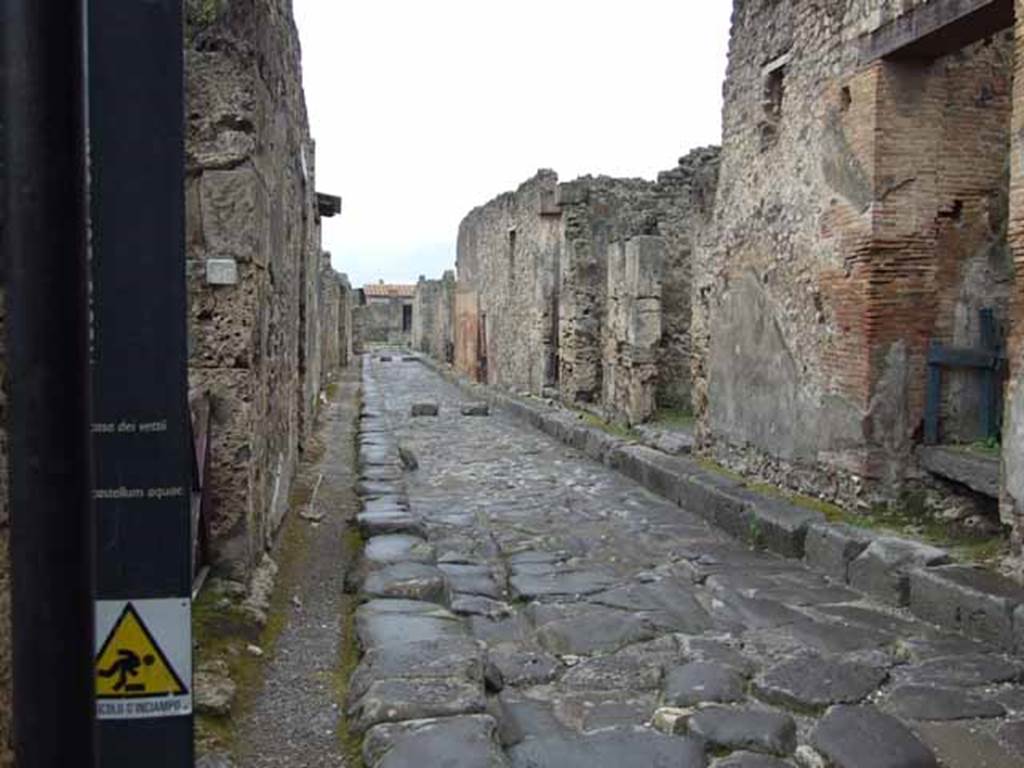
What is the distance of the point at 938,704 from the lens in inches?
138

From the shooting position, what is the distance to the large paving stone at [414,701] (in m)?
3.04

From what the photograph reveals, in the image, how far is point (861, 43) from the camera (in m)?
6.23

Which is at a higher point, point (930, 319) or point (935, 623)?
point (930, 319)

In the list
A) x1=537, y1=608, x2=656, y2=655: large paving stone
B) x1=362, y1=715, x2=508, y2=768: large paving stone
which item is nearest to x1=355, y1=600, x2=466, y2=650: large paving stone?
x1=537, y1=608, x2=656, y2=655: large paving stone

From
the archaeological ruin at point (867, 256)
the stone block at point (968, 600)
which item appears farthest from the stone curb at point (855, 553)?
the archaeological ruin at point (867, 256)

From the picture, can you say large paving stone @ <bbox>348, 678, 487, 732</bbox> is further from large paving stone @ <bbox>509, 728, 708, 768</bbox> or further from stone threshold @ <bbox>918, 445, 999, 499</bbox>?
stone threshold @ <bbox>918, 445, 999, 499</bbox>

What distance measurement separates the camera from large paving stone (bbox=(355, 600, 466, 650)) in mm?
3812

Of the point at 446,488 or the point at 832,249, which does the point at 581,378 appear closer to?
the point at 446,488

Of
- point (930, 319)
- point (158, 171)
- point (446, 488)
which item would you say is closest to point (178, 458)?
point (158, 171)

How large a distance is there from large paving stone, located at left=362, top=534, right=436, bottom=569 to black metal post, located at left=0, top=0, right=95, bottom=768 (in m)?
3.89

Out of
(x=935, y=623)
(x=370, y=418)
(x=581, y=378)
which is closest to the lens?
(x=935, y=623)

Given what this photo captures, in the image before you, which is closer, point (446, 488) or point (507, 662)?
point (507, 662)

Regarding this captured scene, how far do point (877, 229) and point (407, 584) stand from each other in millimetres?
3692

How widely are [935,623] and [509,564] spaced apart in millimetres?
2226
